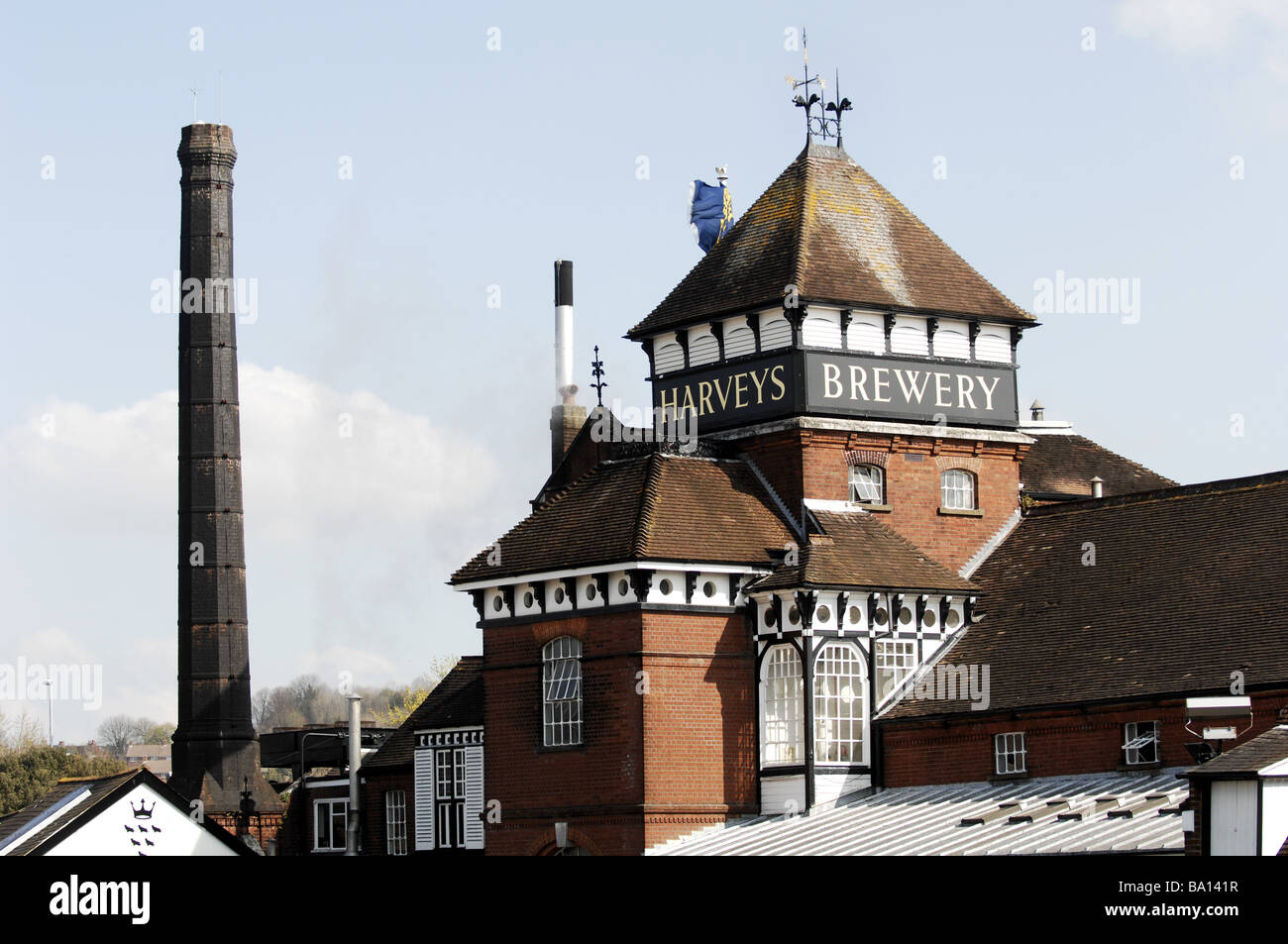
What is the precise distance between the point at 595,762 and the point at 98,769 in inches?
2433

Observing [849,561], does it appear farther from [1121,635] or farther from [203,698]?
[203,698]

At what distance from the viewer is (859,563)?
114 ft

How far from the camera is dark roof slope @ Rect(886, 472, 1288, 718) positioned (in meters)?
30.3

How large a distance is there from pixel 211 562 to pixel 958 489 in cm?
3019

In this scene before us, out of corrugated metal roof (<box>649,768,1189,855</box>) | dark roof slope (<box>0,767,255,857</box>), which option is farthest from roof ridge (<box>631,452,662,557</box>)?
dark roof slope (<box>0,767,255,857</box>)

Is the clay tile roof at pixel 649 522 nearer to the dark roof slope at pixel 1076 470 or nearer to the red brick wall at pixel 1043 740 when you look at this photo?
the red brick wall at pixel 1043 740

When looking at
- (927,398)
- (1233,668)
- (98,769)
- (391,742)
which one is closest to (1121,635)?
(1233,668)

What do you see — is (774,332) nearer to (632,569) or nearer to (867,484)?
(867,484)

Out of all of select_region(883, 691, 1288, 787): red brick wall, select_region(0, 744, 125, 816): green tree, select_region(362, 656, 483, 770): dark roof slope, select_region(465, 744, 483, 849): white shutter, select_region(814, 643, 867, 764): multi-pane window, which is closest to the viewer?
select_region(883, 691, 1288, 787): red brick wall

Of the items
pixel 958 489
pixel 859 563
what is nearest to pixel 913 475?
pixel 958 489

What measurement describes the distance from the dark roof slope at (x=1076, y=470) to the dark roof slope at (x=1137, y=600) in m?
6.49

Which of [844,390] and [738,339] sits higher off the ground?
[738,339]

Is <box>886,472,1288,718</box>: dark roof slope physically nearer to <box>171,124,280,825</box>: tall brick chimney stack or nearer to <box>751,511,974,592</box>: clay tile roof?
<box>751,511,974,592</box>: clay tile roof

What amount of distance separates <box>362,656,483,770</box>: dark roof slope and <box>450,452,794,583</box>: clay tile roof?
27.9ft
